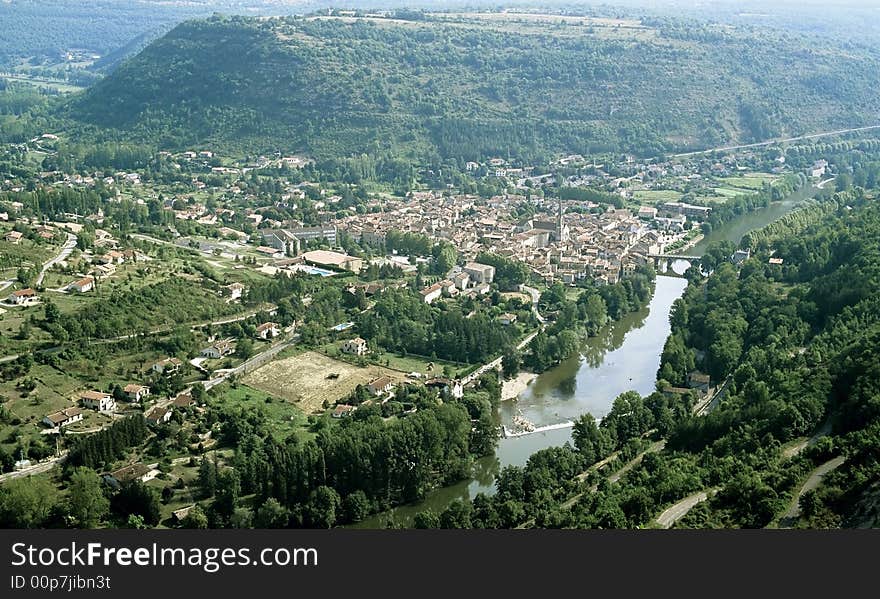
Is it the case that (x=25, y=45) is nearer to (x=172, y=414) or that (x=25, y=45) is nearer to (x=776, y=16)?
(x=776, y=16)

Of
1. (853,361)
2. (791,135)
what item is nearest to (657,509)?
(853,361)

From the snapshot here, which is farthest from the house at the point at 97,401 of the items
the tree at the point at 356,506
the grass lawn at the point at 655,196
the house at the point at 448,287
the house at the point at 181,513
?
the grass lawn at the point at 655,196

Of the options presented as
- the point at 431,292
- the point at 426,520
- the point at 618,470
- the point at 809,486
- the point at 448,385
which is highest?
the point at 809,486

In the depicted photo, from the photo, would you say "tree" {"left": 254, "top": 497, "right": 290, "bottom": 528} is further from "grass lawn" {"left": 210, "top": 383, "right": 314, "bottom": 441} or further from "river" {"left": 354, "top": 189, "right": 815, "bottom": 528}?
"grass lawn" {"left": 210, "top": 383, "right": 314, "bottom": 441}

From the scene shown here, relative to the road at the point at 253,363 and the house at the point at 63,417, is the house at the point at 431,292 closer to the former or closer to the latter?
the road at the point at 253,363

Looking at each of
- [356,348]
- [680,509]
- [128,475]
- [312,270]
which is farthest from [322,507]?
[312,270]

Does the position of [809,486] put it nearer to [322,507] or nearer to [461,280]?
[322,507]
